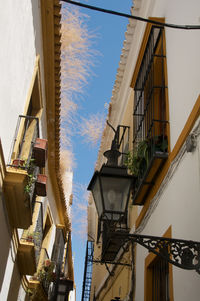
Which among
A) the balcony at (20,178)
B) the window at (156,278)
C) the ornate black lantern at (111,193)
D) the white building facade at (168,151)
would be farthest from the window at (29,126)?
the window at (156,278)

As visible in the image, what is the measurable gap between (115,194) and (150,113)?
2900mm

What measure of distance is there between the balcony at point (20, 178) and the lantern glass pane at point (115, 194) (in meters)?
1.68

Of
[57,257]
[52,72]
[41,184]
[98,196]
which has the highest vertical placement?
[52,72]

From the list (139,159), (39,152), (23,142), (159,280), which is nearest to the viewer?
(159,280)

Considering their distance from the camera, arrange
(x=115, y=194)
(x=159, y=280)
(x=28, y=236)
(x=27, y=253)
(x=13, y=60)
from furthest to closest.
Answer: (x=28, y=236), (x=27, y=253), (x=159, y=280), (x=13, y=60), (x=115, y=194)

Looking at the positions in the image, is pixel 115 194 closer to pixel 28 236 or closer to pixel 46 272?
pixel 28 236

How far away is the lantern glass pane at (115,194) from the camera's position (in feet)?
11.8

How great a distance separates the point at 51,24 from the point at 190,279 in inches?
193

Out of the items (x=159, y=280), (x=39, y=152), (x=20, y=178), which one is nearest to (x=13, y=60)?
(x=20, y=178)

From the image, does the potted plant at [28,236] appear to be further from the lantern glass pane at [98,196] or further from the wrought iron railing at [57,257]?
the wrought iron railing at [57,257]

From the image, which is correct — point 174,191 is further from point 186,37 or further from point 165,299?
point 186,37

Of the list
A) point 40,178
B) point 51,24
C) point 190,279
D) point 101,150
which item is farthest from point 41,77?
point 101,150

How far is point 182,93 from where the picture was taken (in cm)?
470

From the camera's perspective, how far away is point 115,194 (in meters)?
3.69
